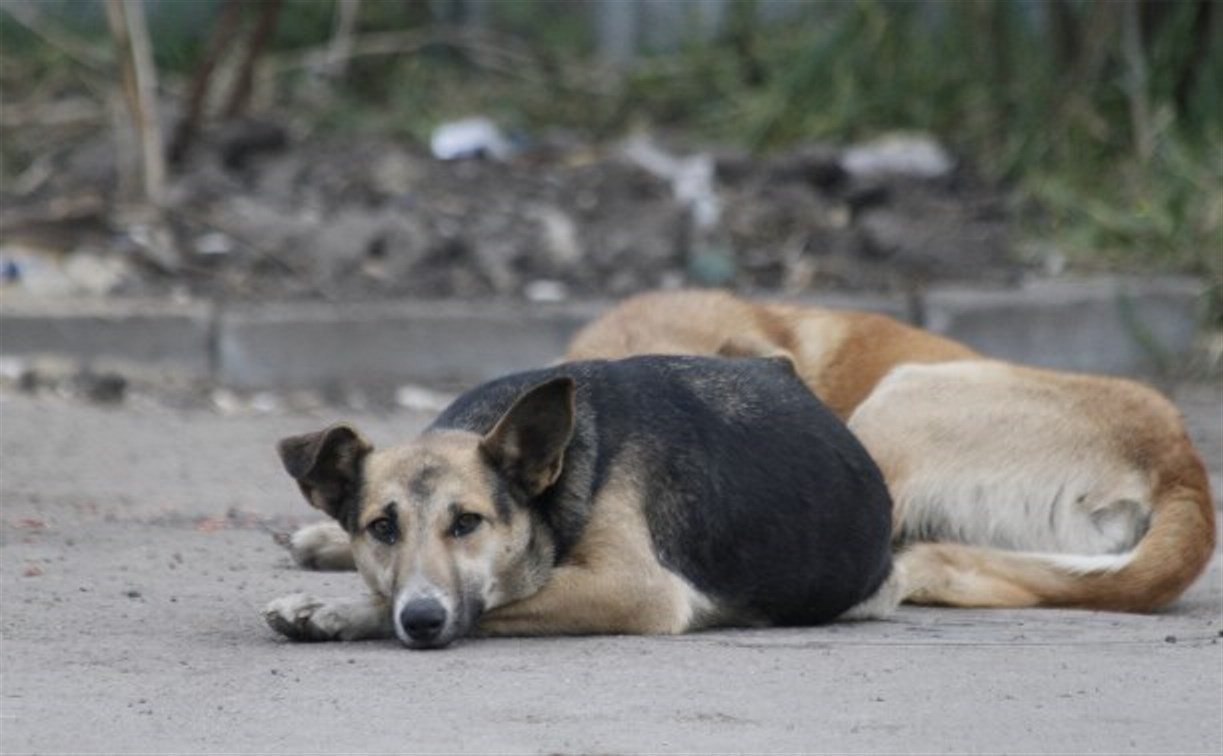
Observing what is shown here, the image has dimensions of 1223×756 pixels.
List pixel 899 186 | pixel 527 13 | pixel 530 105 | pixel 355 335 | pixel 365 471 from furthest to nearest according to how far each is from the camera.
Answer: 1. pixel 527 13
2. pixel 530 105
3. pixel 899 186
4. pixel 355 335
5. pixel 365 471

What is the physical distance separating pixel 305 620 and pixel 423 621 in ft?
1.12

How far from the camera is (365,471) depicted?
4934mm

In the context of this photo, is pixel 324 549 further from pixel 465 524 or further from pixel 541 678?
pixel 541 678

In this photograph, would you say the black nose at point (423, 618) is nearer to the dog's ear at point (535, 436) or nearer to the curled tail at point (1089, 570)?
the dog's ear at point (535, 436)

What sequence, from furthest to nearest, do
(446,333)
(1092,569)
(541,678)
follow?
(446,333)
(1092,569)
(541,678)

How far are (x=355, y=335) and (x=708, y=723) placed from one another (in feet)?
17.2

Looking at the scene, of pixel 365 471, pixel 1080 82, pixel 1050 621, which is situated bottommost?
pixel 1050 621

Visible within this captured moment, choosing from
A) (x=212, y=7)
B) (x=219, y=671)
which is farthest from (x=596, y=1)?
(x=219, y=671)

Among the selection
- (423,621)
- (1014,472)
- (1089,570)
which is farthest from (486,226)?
(423,621)

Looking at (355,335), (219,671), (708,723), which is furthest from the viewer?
(355,335)

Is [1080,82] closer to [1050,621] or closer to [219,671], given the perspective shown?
[1050,621]

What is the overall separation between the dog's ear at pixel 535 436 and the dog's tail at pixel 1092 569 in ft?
3.90

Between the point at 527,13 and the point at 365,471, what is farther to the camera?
the point at 527,13

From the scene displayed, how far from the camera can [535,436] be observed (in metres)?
4.91
